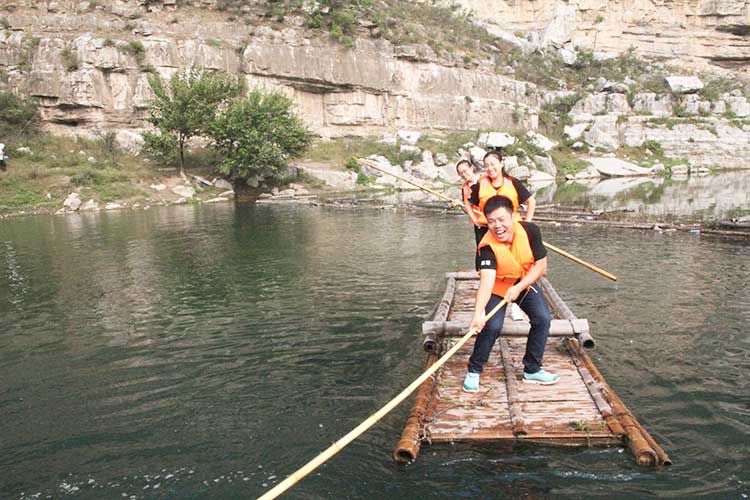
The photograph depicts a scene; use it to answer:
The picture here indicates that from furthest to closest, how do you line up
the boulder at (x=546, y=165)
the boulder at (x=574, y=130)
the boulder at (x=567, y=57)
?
the boulder at (x=567, y=57)
the boulder at (x=574, y=130)
the boulder at (x=546, y=165)

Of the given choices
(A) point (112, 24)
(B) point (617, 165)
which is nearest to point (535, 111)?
(B) point (617, 165)

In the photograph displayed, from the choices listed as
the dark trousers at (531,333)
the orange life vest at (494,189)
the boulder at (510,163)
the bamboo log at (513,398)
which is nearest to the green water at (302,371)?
the bamboo log at (513,398)

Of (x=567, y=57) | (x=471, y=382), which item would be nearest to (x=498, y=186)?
(x=471, y=382)

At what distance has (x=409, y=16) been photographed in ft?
206

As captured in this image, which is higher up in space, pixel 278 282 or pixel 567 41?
pixel 567 41

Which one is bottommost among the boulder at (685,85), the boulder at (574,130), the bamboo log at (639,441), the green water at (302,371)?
the green water at (302,371)

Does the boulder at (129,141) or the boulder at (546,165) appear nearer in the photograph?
the boulder at (129,141)

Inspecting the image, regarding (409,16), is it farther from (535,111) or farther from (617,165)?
(617,165)

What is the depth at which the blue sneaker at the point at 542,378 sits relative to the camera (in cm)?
664

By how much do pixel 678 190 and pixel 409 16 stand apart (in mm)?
37610

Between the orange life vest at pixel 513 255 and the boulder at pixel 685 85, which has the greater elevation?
the boulder at pixel 685 85

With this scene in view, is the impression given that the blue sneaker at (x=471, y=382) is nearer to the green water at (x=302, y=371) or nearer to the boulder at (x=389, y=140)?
the green water at (x=302, y=371)

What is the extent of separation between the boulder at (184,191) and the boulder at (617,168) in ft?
123

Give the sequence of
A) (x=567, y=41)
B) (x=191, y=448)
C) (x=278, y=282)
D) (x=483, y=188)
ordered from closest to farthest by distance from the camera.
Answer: (x=191, y=448)
(x=483, y=188)
(x=278, y=282)
(x=567, y=41)
